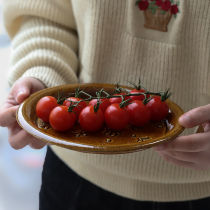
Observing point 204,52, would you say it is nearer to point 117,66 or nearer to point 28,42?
point 117,66

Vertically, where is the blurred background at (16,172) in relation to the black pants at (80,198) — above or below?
below

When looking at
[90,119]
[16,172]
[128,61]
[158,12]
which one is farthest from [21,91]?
[16,172]

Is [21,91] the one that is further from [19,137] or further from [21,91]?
[19,137]

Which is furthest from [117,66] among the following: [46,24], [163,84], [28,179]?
[28,179]

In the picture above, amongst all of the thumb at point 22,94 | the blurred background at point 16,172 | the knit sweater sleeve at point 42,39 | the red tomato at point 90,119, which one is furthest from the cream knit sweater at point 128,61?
the blurred background at point 16,172

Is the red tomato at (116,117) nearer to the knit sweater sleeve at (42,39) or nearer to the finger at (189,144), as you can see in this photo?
the finger at (189,144)

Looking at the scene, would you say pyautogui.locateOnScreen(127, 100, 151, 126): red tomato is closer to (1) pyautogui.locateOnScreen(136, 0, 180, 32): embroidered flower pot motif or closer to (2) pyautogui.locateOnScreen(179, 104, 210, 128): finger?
(2) pyautogui.locateOnScreen(179, 104, 210, 128): finger

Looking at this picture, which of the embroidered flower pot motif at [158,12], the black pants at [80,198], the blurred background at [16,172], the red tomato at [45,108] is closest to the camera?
the red tomato at [45,108]

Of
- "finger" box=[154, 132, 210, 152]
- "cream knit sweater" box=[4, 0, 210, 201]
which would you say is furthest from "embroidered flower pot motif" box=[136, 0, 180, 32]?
"finger" box=[154, 132, 210, 152]
